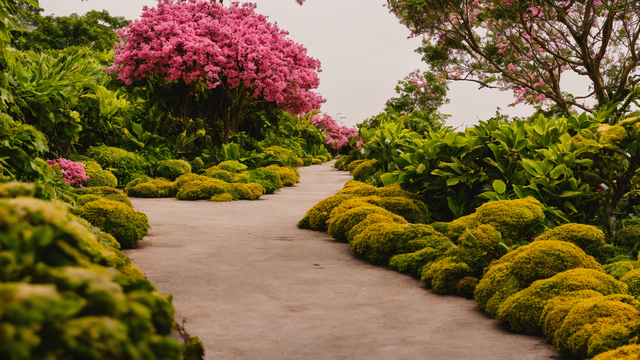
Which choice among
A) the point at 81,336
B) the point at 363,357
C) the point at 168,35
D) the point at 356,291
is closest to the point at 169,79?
the point at 168,35

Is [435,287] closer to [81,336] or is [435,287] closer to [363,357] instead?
[363,357]

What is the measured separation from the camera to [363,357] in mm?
3029

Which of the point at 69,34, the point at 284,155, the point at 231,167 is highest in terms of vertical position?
the point at 69,34

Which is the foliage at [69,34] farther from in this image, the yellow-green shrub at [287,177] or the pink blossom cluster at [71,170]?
the pink blossom cluster at [71,170]

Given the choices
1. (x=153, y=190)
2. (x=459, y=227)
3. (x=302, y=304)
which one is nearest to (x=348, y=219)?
(x=459, y=227)

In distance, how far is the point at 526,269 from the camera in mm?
3934

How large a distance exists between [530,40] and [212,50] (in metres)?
8.85

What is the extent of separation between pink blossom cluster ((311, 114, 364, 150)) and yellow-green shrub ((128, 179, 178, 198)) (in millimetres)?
18269

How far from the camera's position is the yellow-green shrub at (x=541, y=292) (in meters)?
3.52

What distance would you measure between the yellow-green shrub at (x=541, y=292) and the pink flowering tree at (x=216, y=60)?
11.1 m

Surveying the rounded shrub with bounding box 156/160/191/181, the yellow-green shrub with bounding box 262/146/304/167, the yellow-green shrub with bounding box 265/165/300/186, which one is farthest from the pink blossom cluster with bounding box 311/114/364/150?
the rounded shrub with bounding box 156/160/191/181

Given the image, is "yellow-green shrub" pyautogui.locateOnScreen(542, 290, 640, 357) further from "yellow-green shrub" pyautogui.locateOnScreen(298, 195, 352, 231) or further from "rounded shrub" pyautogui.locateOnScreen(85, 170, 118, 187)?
"rounded shrub" pyautogui.locateOnScreen(85, 170, 118, 187)

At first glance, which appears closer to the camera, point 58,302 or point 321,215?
point 58,302

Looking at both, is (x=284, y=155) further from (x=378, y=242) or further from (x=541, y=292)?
(x=541, y=292)
